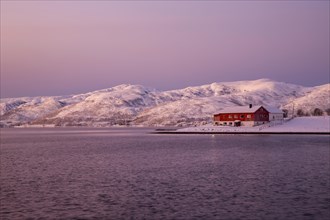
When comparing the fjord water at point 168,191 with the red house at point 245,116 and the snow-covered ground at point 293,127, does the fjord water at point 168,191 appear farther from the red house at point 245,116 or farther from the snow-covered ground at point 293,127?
the red house at point 245,116

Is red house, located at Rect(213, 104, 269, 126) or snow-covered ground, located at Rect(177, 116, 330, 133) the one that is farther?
red house, located at Rect(213, 104, 269, 126)

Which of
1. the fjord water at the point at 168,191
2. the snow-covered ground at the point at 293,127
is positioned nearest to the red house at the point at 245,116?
the snow-covered ground at the point at 293,127

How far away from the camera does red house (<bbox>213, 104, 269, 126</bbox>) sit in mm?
165750

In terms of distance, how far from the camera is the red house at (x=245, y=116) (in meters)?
166

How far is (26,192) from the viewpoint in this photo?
36.4 metres

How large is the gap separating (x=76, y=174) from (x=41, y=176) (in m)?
3.91

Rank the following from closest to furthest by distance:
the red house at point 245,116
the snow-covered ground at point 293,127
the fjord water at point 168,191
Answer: the fjord water at point 168,191 → the snow-covered ground at point 293,127 → the red house at point 245,116

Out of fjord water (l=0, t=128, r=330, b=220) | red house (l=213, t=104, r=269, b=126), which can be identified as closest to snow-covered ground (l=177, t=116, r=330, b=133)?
red house (l=213, t=104, r=269, b=126)

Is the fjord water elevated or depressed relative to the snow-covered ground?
depressed

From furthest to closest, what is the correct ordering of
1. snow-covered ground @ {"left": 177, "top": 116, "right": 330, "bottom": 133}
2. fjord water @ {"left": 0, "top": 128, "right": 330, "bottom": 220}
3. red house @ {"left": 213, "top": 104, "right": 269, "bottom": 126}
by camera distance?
red house @ {"left": 213, "top": 104, "right": 269, "bottom": 126} → snow-covered ground @ {"left": 177, "top": 116, "right": 330, "bottom": 133} → fjord water @ {"left": 0, "top": 128, "right": 330, "bottom": 220}

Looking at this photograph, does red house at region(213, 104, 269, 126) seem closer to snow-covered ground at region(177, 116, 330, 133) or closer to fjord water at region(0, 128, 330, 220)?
snow-covered ground at region(177, 116, 330, 133)

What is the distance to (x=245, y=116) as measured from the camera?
551 ft

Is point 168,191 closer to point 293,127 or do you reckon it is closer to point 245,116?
point 293,127

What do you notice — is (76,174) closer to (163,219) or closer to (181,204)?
(181,204)
